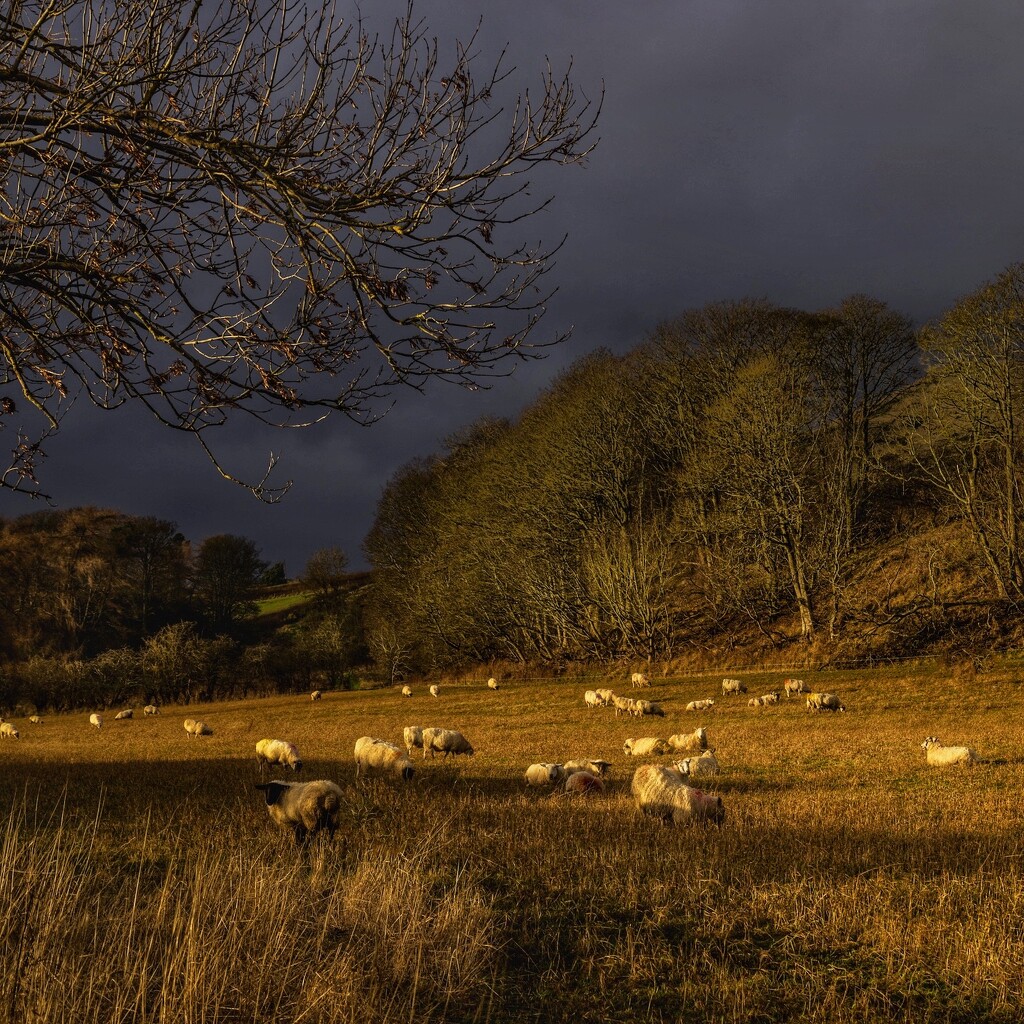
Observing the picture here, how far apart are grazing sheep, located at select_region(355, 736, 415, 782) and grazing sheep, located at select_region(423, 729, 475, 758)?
333cm

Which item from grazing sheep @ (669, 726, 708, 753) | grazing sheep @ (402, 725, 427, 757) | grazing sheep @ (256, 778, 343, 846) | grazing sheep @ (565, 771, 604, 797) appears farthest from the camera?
grazing sheep @ (402, 725, 427, 757)

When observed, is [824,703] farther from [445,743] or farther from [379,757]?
[379,757]

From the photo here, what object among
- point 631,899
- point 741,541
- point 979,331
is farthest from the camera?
point 741,541

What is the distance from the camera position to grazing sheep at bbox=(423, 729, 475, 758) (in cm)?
1897

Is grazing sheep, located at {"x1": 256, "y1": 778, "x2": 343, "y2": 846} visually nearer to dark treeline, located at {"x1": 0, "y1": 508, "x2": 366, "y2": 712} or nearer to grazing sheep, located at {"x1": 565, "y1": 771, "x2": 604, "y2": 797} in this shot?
grazing sheep, located at {"x1": 565, "y1": 771, "x2": 604, "y2": 797}

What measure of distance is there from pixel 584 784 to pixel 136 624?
5292cm

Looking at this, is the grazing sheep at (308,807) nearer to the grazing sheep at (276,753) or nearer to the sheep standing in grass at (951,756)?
the grazing sheep at (276,753)

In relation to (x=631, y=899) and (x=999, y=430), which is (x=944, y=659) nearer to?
(x=999, y=430)

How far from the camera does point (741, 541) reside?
1465 inches

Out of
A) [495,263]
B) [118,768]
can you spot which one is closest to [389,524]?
[118,768]

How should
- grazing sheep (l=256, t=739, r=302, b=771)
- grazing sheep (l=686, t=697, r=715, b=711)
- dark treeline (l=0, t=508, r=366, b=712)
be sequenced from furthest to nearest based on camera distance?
dark treeline (l=0, t=508, r=366, b=712)
grazing sheep (l=686, t=697, r=715, b=711)
grazing sheep (l=256, t=739, r=302, b=771)

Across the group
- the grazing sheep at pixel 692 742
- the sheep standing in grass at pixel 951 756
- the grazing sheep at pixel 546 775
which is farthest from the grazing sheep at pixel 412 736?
the sheep standing in grass at pixel 951 756

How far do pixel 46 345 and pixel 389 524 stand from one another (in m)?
52.6

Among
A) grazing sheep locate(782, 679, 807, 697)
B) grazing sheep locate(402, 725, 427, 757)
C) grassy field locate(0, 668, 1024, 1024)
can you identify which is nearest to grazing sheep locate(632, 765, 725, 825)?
grassy field locate(0, 668, 1024, 1024)
